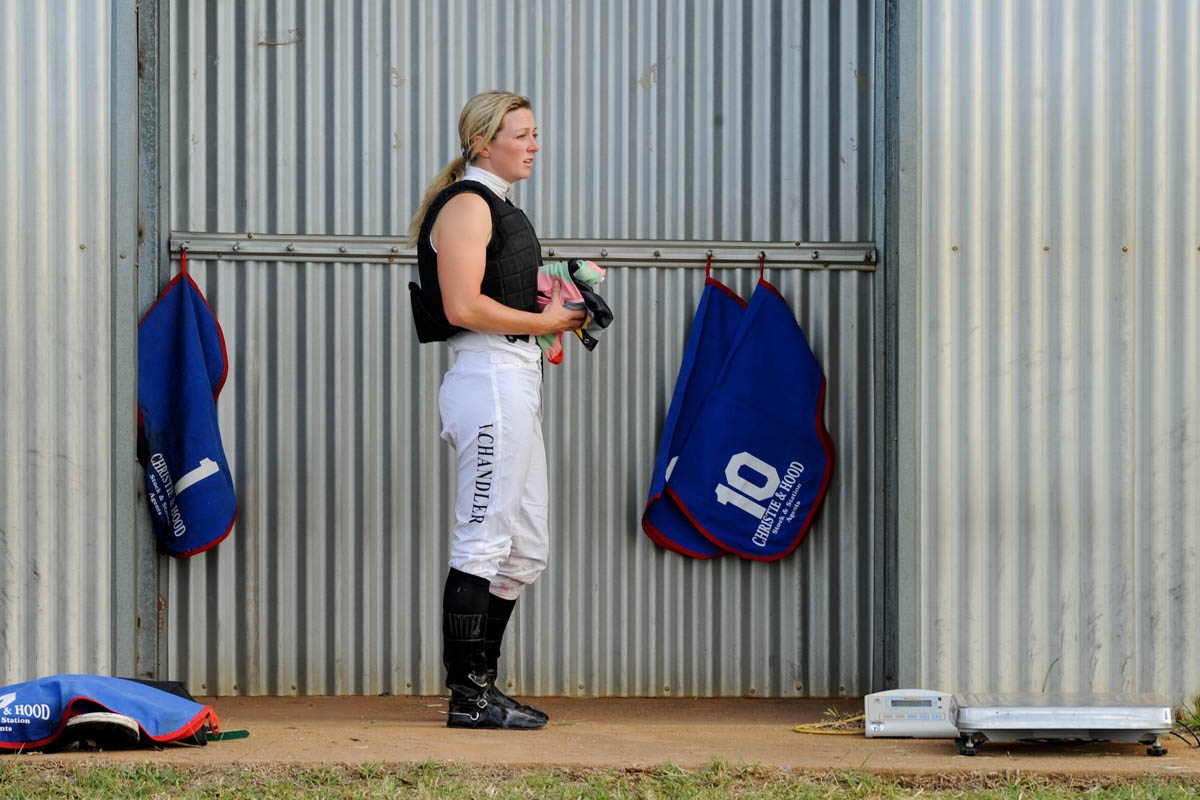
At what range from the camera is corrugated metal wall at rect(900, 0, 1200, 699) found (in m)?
4.72

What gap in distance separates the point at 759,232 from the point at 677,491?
3.13 feet

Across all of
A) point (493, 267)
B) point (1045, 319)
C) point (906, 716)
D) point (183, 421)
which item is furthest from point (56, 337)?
point (1045, 319)

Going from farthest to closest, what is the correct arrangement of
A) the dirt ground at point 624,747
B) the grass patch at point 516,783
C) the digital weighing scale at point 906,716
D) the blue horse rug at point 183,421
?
the blue horse rug at point 183,421
the digital weighing scale at point 906,716
the dirt ground at point 624,747
the grass patch at point 516,783

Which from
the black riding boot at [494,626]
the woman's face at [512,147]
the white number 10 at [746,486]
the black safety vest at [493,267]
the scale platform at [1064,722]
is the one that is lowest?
the scale platform at [1064,722]

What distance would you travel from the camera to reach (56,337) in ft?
15.3

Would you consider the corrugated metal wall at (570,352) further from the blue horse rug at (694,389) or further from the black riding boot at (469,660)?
the black riding boot at (469,660)

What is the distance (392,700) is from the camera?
17.5 ft

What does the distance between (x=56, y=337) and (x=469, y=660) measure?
5.09ft

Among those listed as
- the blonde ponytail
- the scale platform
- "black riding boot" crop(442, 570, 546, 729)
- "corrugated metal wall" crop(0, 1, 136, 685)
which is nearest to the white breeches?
"black riding boot" crop(442, 570, 546, 729)

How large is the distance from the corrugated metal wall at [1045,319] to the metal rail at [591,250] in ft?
2.54

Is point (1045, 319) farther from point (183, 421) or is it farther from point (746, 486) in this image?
point (183, 421)

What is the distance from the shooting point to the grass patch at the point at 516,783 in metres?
3.63

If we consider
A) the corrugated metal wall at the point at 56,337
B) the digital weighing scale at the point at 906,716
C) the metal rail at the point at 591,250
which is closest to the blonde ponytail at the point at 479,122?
the metal rail at the point at 591,250

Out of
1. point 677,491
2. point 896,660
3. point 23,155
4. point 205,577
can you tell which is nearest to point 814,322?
point 677,491
